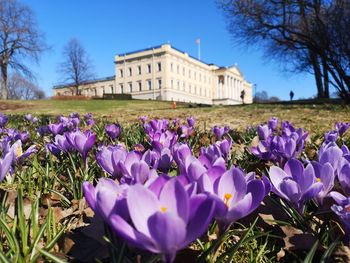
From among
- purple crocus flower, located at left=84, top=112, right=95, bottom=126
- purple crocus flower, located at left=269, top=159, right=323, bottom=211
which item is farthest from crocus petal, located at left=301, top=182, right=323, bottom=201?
purple crocus flower, located at left=84, top=112, right=95, bottom=126

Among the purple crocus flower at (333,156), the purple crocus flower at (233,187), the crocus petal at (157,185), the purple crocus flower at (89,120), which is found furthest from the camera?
the purple crocus flower at (89,120)

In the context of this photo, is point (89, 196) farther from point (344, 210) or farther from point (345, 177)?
point (345, 177)

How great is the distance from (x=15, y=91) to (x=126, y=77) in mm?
21363

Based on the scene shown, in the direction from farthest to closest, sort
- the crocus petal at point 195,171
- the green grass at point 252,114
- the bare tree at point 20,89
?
the bare tree at point 20,89, the green grass at point 252,114, the crocus petal at point 195,171

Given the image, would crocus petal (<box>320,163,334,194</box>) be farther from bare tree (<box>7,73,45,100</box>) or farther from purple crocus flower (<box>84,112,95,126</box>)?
bare tree (<box>7,73,45,100</box>)

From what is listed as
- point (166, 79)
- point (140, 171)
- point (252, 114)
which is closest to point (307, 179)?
point (140, 171)

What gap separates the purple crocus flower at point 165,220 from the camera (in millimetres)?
654

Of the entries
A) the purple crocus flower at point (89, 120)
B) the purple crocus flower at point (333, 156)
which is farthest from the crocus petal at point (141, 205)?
the purple crocus flower at point (89, 120)

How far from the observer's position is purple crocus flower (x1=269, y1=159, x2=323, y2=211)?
107 centimetres

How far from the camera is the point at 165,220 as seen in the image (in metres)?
0.64

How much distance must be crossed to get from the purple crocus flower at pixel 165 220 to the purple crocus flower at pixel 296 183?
46cm

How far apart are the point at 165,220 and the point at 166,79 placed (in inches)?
2737

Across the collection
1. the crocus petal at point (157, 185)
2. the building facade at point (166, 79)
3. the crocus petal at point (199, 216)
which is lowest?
the crocus petal at point (199, 216)

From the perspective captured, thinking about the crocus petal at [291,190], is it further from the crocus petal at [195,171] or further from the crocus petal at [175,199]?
the crocus petal at [175,199]
